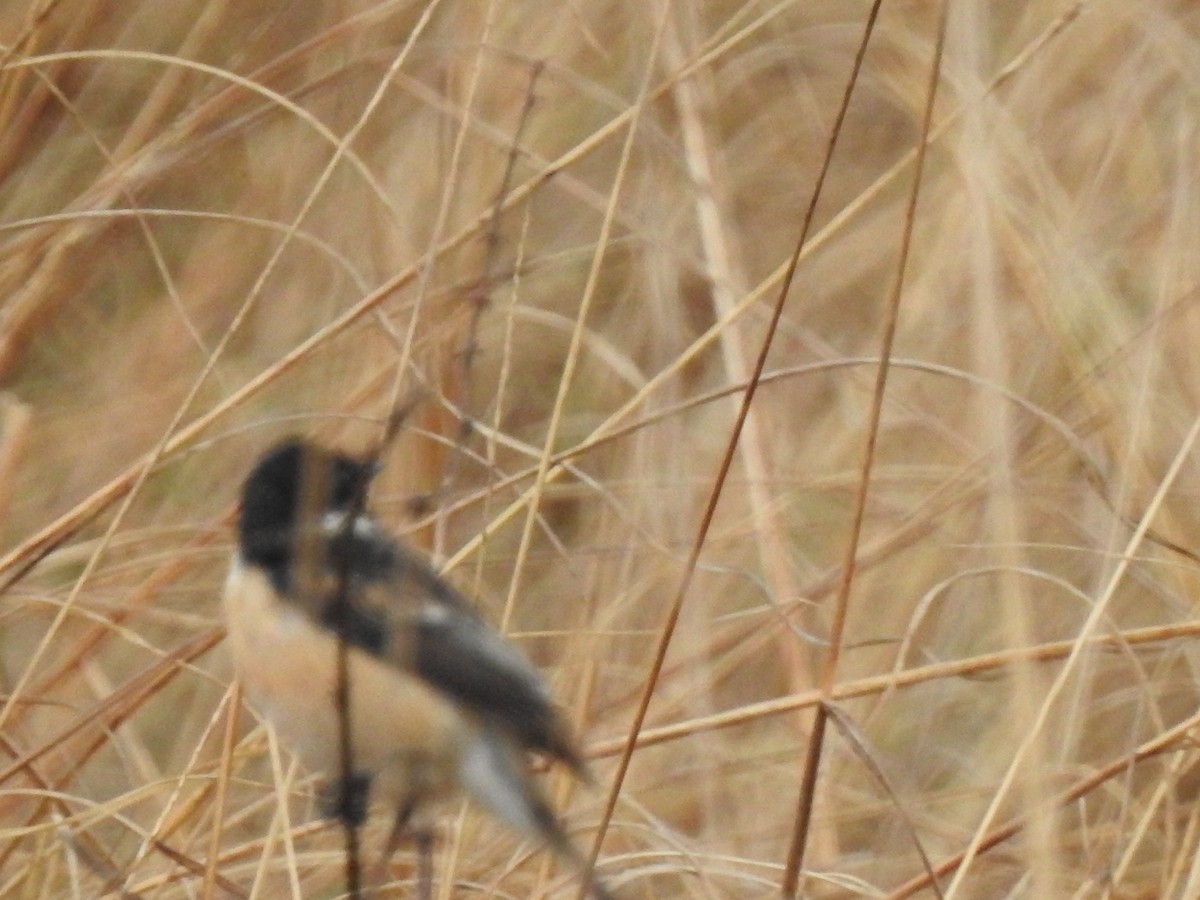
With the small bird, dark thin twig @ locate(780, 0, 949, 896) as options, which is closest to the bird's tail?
the small bird

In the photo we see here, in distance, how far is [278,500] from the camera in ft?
5.39

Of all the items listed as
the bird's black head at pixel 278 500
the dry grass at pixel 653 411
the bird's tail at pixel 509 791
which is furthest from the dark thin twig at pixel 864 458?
the bird's black head at pixel 278 500

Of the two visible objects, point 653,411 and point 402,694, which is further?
point 653,411

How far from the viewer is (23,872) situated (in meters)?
1.67

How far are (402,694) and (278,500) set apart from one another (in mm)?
277

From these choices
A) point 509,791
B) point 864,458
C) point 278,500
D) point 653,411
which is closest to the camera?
point 864,458

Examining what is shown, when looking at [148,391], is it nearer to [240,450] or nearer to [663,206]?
[240,450]

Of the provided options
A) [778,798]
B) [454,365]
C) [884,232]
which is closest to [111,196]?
[454,365]

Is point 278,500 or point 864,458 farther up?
point 864,458

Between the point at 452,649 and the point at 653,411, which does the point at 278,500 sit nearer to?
the point at 452,649

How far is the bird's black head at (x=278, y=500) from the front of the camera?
61.2 inches

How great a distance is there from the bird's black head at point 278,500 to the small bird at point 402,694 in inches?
3.0

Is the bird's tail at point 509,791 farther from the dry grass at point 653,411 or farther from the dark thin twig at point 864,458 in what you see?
the dark thin twig at point 864,458

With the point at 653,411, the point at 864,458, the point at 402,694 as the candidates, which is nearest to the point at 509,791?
the point at 402,694
